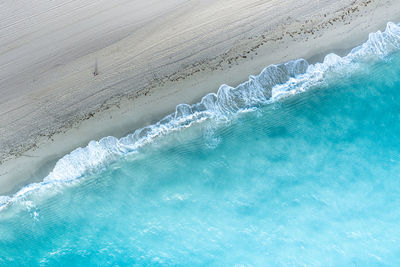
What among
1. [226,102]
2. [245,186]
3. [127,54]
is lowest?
[245,186]

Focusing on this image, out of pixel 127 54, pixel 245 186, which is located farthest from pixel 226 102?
pixel 127 54

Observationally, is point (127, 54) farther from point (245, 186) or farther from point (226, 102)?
point (245, 186)

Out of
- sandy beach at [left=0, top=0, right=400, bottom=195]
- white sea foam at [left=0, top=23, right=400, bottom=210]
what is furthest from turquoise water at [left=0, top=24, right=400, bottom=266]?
sandy beach at [left=0, top=0, right=400, bottom=195]

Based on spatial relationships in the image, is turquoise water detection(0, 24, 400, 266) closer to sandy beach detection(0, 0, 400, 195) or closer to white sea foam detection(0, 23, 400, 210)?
white sea foam detection(0, 23, 400, 210)

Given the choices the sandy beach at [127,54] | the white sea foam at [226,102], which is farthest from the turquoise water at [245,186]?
the sandy beach at [127,54]

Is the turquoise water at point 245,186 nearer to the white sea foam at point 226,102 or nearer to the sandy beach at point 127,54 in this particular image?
the white sea foam at point 226,102

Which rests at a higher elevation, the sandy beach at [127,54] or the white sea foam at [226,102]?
the sandy beach at [127,54]
